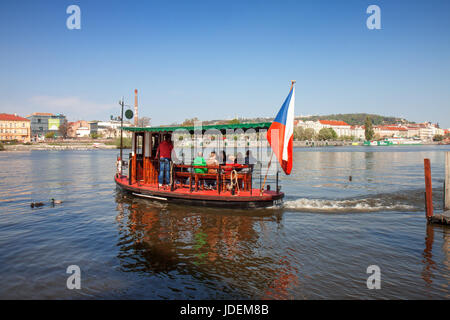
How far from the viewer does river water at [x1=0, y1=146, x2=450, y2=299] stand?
21.8ft

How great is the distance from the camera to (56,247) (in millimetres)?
9234

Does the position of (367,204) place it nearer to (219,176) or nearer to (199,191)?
(219,176)

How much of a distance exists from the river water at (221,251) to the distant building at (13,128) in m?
125

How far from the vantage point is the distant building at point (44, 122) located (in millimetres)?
171625

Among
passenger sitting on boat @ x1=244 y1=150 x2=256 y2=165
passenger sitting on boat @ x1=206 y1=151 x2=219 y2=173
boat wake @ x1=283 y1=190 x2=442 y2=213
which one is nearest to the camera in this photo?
passenger sitting on boat @ x1=244 y1=150 x2=256 y2=165

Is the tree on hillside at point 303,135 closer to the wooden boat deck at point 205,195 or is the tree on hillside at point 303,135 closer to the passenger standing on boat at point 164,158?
the passenger standing on boat at point 164,158

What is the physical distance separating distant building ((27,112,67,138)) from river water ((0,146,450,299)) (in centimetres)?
18320

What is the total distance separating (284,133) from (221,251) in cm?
531

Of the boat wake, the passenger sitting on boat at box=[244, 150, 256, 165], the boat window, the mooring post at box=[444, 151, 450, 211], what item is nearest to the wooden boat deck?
the passenger sitting on boat at box=[244, 150, 256, 165]

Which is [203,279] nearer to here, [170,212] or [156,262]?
[156,262]

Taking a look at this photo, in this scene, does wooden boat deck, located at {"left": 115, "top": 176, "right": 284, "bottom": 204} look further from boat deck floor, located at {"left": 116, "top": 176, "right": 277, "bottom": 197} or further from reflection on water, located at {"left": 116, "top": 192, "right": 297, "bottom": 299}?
reflection on water, located at {"left": 116, "top": 192, "right": 297, "bottom": 299}

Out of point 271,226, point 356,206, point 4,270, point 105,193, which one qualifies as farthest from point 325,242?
point 105,193
